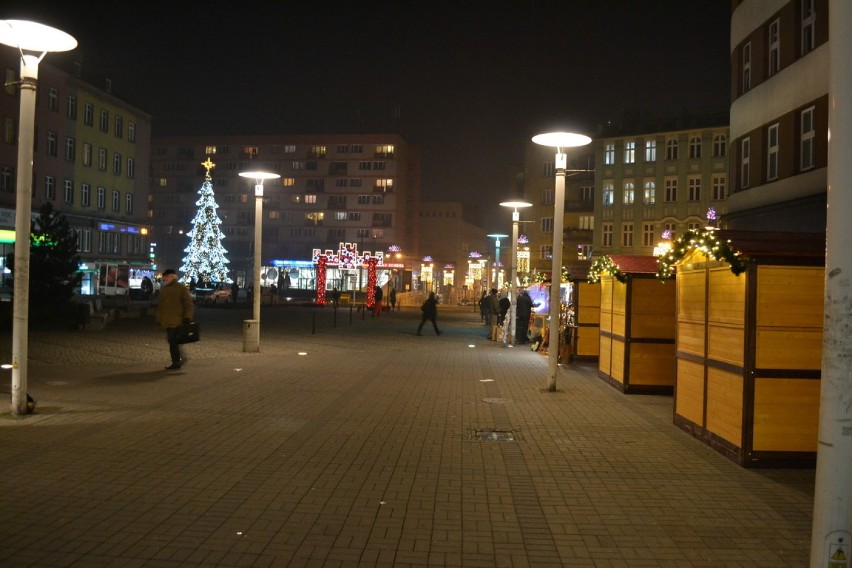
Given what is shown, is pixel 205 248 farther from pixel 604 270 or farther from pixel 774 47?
pixel 604 270

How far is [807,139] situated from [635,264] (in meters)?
6.48

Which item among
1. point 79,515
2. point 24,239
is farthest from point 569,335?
point 79,515

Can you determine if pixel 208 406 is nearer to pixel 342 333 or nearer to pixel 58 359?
pixel 58 359

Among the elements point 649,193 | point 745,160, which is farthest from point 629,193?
point 745,160

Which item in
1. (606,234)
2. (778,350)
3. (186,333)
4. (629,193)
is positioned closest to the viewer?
(778,350)

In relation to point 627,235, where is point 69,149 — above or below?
above

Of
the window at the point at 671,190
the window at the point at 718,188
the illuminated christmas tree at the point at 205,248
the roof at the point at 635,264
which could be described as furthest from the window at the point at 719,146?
the roof at the point at 635,264

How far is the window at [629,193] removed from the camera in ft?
206

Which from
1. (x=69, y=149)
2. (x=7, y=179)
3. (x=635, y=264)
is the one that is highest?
(x=69, y=149)

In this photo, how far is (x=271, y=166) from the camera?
327ft

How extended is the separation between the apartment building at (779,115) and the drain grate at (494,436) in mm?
9805

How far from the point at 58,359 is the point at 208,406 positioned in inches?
271

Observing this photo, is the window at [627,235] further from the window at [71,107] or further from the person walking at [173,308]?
A: the person walking at [173,308]

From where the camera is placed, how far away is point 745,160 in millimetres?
20875
